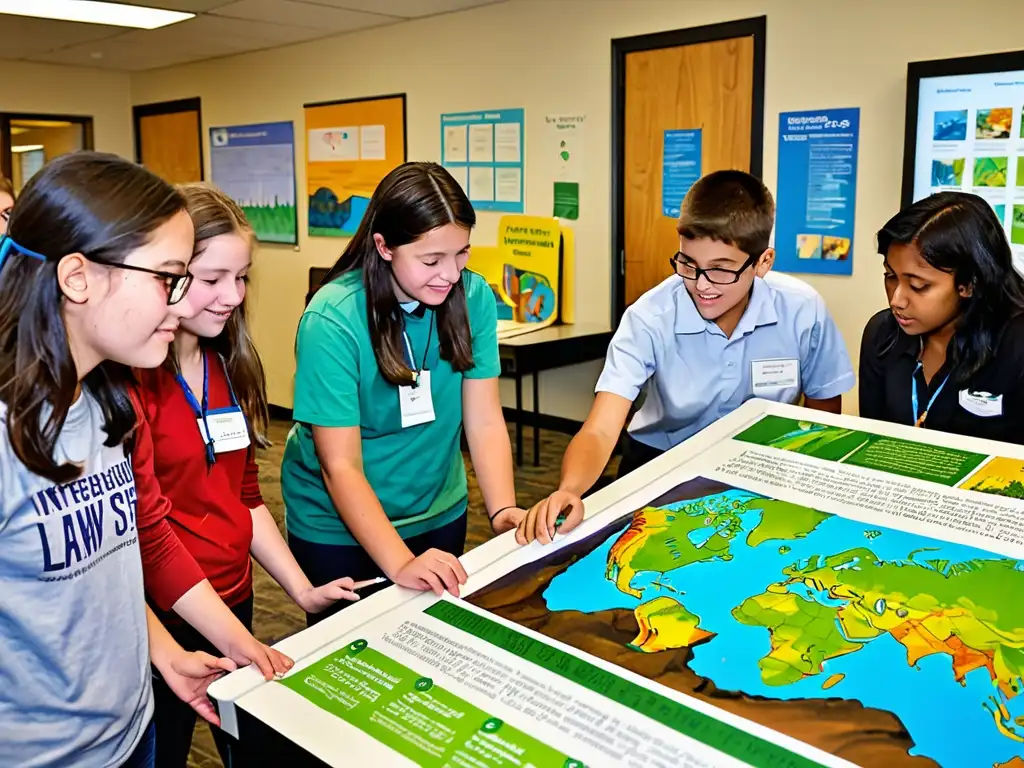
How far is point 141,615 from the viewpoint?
111 cm

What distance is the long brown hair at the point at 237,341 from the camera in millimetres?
1343

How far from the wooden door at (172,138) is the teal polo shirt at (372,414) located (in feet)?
19.4

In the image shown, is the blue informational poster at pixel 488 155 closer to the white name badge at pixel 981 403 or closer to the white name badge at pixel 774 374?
the white name badge at pixel 774 374

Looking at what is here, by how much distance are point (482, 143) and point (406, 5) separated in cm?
87

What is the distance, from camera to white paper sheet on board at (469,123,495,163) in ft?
17.1

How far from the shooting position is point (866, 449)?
1.53 metres

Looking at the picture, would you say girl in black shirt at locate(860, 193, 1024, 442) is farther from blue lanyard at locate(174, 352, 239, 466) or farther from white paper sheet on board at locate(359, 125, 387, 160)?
white paper sheet on board at locate(359, 125, 387, 160)

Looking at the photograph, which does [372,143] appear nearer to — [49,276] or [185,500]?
[185,500]

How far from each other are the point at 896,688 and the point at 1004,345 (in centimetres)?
99

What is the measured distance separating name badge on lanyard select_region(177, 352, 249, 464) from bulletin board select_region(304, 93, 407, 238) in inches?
175

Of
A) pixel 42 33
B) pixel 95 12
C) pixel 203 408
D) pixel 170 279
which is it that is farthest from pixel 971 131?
pixel 42 33

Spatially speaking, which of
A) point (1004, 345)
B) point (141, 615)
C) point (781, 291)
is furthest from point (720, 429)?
point (141, 615)

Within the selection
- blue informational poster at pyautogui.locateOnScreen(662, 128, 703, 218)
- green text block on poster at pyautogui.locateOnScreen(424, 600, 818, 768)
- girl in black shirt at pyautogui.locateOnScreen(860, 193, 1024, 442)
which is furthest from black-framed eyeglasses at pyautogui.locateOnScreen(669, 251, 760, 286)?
blue informational poster at pyautogui.locateOnScreen(662, 128, 703, 218)

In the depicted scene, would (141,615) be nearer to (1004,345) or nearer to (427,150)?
(1004,345)
